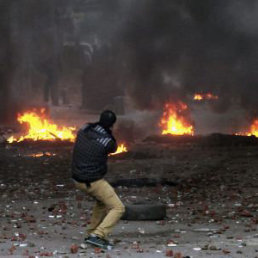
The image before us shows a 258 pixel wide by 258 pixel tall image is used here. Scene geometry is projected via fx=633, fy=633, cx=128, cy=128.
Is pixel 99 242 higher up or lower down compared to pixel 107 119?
lower down

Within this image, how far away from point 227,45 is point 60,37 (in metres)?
11.7

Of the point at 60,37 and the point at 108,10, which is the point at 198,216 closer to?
the point at 108,10

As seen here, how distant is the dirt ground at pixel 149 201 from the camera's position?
291 inches

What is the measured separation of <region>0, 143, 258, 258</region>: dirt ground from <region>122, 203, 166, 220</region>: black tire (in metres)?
0.11

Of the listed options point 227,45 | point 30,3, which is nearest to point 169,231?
point 227,45

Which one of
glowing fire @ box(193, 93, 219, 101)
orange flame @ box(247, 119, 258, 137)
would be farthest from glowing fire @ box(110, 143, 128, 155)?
glowing fire @ box(193, 93, 219, 101)

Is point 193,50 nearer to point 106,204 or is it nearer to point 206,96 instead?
point 206,96

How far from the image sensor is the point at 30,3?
27656mm

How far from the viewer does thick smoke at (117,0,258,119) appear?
2338 centimetres

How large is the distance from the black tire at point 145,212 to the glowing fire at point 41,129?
10.6m

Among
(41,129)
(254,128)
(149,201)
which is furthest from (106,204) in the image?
(254,128)

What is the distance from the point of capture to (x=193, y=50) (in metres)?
24.7

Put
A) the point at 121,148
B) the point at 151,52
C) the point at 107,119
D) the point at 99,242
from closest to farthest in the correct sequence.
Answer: the point at 99,242 → the point at 107,119 → the point at 121,148 → the point at 151,52

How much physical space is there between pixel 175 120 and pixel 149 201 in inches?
509
